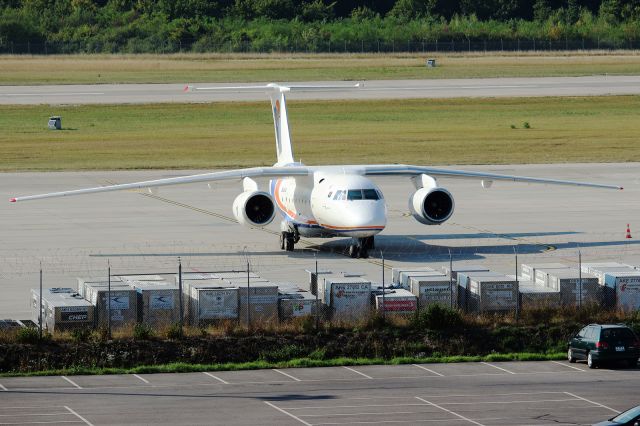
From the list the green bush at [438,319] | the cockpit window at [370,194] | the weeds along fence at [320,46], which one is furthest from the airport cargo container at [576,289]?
the weeds along fence at [320,46]

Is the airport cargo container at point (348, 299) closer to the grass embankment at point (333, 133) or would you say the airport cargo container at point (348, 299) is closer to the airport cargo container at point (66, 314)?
the airport cargo container at point (66, 314)

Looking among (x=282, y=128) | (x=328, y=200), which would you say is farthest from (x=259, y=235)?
(x=328, y=200)

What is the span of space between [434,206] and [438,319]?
13.2 metres

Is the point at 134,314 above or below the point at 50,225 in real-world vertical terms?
below

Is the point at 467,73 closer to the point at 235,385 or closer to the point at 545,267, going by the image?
the point at 545,267

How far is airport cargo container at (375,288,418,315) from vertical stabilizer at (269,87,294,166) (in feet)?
57.0

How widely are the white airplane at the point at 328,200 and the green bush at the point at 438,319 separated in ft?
32.2

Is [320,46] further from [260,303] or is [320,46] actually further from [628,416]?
[628,416]

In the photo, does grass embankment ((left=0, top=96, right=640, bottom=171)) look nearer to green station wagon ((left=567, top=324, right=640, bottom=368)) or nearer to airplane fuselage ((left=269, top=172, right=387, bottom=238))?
airplane fuselage ((left=269, top=172, right=387, bottom=238))

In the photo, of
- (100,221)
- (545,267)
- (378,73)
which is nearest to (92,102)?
(378,73)

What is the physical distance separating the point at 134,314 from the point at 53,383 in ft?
13.8

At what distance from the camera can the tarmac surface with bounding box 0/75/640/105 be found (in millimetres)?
118025

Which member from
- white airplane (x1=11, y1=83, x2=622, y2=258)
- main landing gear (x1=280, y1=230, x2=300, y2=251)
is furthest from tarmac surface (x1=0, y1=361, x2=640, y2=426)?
main landing gear (x1=280, y1=230, x2=300, y2=251)

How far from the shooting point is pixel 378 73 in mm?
141500
